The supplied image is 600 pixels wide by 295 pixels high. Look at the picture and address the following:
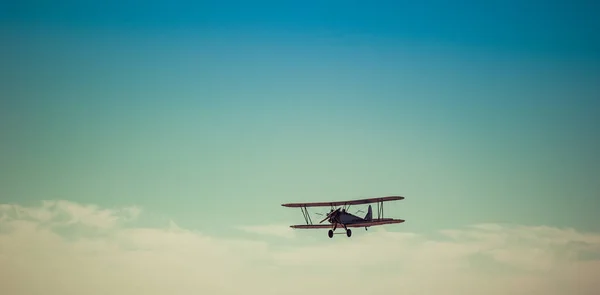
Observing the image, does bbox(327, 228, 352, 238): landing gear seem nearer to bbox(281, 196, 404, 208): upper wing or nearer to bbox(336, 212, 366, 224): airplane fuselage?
bbox(336, 212, 366, 224): airplane fuselage

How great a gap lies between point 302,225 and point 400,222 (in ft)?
41.2

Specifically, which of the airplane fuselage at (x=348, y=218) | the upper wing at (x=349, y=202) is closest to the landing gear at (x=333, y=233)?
the airplane fuselage at (x=348, y=218)

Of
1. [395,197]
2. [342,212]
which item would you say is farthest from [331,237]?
[395,197]

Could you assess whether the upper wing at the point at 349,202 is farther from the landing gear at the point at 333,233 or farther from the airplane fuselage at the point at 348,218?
the landing gear at the point at 333,233

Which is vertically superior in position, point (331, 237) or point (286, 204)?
point (286, 204)

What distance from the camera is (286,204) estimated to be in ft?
302

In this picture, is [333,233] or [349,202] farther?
[333,233]

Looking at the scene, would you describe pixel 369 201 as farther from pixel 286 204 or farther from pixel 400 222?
pixel 286 204

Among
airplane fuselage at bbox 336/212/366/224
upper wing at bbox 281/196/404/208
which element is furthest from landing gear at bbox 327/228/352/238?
upper wing at bbox 281/196/404/208

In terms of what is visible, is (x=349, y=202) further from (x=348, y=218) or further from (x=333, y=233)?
(x=333, y=233)

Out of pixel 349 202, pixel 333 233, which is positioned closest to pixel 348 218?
pixel 349 202

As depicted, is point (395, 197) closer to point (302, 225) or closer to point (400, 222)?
point (400, 222)

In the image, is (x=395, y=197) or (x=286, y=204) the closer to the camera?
(x=395, y=197)

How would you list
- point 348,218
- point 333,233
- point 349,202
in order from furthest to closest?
point 348,218 < point 333,233 < point 349,202
